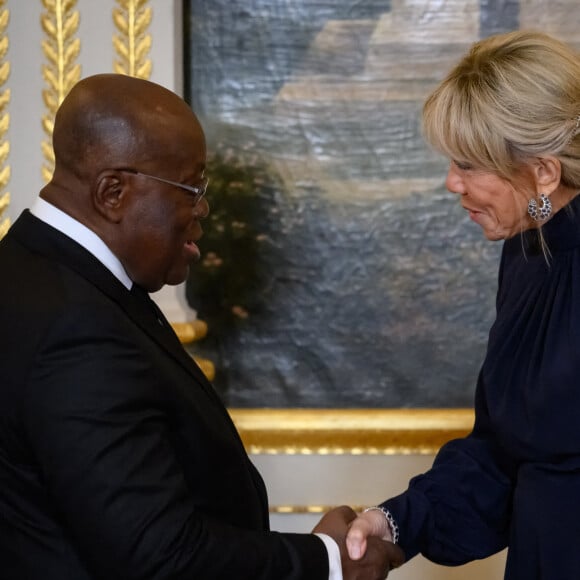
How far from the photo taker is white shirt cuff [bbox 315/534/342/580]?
7.43ft

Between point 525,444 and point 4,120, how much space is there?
239 centimetres

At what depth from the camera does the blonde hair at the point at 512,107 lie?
228cm

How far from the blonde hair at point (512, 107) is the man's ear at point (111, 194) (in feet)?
2.50

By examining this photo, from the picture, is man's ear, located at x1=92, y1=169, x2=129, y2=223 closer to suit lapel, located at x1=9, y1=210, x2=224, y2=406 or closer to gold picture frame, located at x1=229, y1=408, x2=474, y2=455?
suit lapel, located at x1=9, y1=210, x2=224, y2=406

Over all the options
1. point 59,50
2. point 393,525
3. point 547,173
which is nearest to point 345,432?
point 393,525

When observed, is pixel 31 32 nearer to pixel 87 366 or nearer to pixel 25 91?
pixel 25 91

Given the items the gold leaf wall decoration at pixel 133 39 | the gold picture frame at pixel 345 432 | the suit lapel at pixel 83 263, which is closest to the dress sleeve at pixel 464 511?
the suit lapel at pixel 83 263

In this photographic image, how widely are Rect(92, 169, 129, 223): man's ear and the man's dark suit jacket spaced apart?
88 millimetres

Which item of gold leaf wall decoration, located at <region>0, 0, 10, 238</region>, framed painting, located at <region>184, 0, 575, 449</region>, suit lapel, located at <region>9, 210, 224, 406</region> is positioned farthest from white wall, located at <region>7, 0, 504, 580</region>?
suit lapel, located at <region>9, 210, 224, 406</region>

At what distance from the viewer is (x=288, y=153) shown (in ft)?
13.1

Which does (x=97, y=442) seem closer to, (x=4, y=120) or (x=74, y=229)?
(x=74, y=229)

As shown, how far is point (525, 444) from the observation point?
7.80 ft

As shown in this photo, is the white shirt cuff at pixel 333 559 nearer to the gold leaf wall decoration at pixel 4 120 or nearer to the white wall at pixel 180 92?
the white wall at pixel 180 92

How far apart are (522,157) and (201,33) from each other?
77.0 inches
